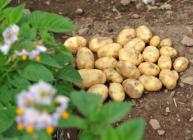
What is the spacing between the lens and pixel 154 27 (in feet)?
9.41

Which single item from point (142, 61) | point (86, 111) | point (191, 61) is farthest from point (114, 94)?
point (86, 111)

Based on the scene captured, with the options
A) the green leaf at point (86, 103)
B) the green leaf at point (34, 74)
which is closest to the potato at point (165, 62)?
the green leaf at point (34, 74)

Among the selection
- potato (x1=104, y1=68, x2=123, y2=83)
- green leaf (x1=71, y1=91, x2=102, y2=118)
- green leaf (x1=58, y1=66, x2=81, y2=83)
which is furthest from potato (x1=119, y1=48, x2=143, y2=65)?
green leaf (x1=71, y1=91, x2=102, y2=118)

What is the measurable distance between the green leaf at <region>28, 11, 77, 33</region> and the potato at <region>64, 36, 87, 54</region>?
67 cm

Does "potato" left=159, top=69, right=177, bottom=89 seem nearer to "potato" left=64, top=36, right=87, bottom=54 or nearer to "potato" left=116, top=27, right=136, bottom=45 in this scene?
"potato" left=116, top=27, right=136, bottom=45

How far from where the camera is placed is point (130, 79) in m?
2.48

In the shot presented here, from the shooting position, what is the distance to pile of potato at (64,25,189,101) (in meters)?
2.45

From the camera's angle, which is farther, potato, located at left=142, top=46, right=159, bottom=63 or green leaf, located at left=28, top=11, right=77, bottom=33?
potato, located at left=142, top=46, right=159, bottom=63

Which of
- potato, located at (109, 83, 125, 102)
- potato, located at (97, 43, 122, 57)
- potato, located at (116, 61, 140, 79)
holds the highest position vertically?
potato, located at (97, 43, 122, 57)

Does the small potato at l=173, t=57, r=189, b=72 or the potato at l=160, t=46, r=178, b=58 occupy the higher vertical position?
the potato at l=160, t=46, r=178, b=58

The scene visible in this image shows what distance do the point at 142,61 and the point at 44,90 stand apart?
A: 1580 mm

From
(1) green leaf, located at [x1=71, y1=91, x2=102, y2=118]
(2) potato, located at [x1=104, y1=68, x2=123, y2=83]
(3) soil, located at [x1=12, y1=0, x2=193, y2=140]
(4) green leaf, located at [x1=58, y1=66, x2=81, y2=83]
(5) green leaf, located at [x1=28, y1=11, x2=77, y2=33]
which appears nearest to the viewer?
(1) green leaf, located at [x1=71, y1=91, x2=102, y2=118]

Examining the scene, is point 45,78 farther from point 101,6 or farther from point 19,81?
point 101,6

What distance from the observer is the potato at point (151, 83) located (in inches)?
97.4
